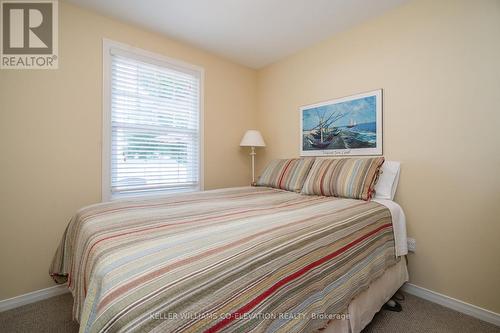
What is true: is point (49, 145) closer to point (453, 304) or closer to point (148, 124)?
point (148, 124)

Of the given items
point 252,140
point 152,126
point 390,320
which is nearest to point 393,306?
point 390,320

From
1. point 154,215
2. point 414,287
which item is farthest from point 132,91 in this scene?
point 414,287

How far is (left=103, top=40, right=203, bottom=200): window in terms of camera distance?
85.0 inches

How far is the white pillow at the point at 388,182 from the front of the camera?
188cm

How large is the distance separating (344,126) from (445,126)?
2.69 feet

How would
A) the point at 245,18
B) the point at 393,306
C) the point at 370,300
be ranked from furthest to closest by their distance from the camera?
the point at 245,18, the point at 393,306, the point at 370,300

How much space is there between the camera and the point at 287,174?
2.40 metres

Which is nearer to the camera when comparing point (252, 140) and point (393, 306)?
point (393, 306)

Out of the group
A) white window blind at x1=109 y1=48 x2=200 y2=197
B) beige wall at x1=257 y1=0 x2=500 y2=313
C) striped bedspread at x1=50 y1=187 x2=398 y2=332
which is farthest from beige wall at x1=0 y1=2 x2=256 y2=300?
beige wall at x1=257 y1=0 x2=500 y2=313

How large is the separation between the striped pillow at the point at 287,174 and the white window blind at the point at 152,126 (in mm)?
923

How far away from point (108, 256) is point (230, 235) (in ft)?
1.49

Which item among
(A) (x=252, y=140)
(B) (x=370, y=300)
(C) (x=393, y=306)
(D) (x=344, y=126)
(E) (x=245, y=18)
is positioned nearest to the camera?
A: (B) (x=370, y=300)

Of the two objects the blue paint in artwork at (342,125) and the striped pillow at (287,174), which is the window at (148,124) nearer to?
the striped pillow at (287,174)

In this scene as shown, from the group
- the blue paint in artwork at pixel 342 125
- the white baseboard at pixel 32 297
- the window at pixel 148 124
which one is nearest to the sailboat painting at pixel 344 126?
the blue paint in artwork at pixel 342 125
